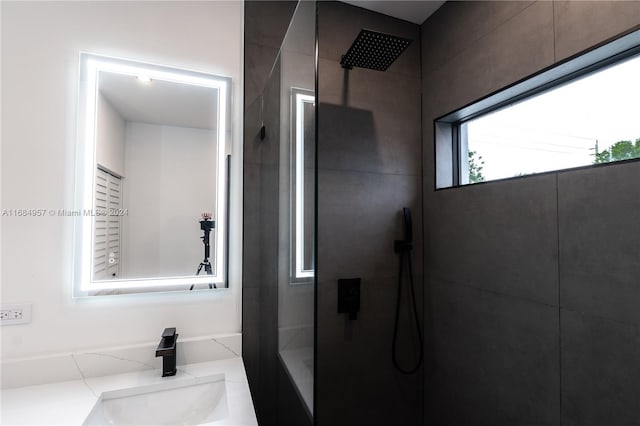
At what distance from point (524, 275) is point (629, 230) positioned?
405 millimetres

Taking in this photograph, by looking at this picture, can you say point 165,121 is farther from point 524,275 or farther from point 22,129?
point 524,275

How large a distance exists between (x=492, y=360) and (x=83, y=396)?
171 cm

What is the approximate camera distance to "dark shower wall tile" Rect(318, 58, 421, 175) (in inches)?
67.3

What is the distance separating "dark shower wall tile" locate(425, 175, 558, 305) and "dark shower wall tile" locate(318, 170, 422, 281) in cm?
21

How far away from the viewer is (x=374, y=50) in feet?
5.06

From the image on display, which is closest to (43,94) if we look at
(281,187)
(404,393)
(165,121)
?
(165,121)

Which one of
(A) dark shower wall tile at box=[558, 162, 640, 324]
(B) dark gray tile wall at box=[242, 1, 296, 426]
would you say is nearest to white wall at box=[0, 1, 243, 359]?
(B) dark gray tile wall at box=[242, 1, 296, 426]

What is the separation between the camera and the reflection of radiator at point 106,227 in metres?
1.25

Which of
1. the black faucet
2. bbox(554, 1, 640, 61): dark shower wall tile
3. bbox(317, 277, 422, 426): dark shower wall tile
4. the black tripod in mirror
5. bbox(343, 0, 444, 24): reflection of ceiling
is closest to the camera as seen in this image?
bbox(554, 1, 640, 61): dark shower wall tile

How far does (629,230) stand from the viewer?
0.95 metres

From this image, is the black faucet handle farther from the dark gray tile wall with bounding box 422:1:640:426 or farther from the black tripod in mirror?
the dark gray tile wall with bounding box 422:1:640:426

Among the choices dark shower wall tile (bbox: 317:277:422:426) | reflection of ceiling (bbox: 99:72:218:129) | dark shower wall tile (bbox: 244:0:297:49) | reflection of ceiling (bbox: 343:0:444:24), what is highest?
reflection of ceiling (bbox: 343:0:444:24)

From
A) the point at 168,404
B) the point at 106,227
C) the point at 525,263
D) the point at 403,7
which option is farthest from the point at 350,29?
the point at 168,404

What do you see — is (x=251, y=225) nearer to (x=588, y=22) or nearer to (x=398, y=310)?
(x=398, y=310)
